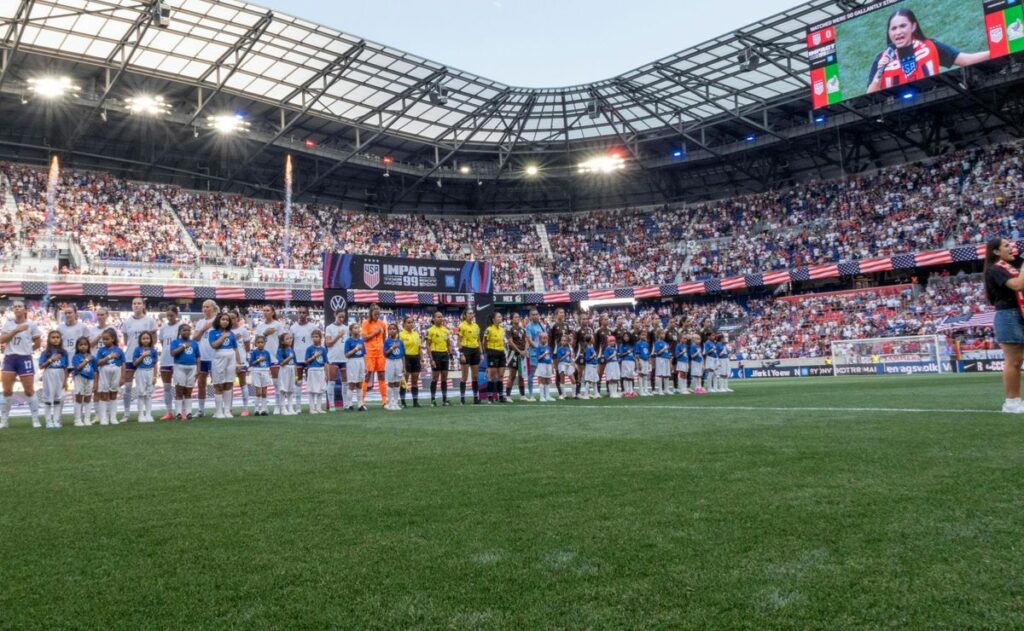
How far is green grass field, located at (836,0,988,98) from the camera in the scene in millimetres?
25016

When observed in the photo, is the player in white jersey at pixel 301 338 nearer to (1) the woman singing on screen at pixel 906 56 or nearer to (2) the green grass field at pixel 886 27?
(2) the green grass field at pixel 886 27

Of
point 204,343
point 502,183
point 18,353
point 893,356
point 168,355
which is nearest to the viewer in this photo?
point 18,353

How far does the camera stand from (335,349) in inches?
528

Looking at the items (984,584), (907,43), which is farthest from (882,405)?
(907,43)

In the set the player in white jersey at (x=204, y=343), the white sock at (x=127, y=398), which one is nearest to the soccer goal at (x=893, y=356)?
the player in white jersey at (x=204, y=343)

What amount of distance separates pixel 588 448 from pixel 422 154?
4199 centimetres

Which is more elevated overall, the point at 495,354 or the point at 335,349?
the point at 335,349

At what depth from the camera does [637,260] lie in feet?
153

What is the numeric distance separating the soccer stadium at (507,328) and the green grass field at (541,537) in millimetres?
24

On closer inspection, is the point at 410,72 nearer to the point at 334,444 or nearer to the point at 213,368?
the point at 213,368

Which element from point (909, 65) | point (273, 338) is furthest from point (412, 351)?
point (909, 65)

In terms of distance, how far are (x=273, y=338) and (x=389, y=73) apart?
24.5 m

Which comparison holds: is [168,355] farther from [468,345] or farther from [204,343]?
[468,345]

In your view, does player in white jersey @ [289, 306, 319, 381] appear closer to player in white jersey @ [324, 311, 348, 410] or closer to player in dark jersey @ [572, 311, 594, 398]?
player in white jersey @ [324, 311, 348, 410]
